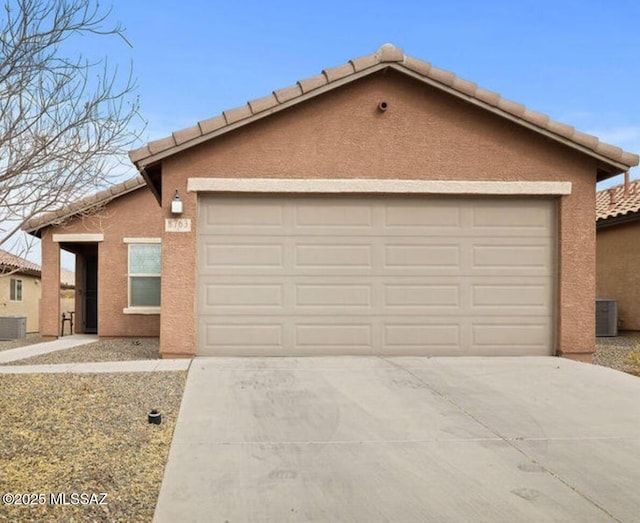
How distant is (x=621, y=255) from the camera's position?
1452cm

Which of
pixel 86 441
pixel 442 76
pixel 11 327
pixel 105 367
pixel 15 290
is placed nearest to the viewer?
pixel 86 441

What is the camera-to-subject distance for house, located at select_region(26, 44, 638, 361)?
27.7 ft

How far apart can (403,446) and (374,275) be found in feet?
13.6

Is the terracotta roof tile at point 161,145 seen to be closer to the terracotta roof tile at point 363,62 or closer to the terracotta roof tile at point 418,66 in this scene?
the terracotta roof tile at point 363,62

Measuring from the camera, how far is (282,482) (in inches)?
157

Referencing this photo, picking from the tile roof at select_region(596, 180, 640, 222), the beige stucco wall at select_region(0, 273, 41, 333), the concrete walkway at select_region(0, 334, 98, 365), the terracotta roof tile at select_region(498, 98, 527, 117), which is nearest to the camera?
the terracotta roof tile at select_region(498, 98, 527, 117)

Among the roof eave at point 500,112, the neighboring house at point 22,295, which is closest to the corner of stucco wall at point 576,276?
the roof eave at point 500,112

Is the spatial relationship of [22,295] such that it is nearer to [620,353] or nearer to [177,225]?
[177,225]

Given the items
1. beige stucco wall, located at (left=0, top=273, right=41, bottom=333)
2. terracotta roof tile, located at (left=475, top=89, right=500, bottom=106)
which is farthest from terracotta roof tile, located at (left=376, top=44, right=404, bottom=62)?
beige stucco wall, located at (left=0, top=273, right=41, bottom=333)

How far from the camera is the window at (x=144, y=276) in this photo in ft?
43.1

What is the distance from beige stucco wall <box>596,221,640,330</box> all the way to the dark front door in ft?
48.1

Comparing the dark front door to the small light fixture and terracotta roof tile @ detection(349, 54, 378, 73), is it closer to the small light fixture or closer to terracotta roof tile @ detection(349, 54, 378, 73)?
the small light fixture

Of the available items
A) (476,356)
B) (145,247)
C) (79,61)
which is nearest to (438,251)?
(476,356)

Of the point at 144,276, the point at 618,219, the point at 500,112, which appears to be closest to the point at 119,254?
the point at 144,276
